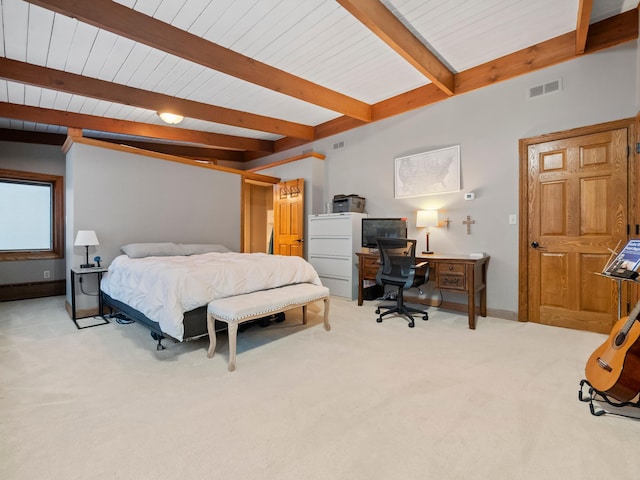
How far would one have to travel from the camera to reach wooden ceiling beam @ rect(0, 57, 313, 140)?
3.21 meters

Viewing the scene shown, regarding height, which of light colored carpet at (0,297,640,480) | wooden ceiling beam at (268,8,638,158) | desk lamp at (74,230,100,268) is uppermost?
wooden ceiling beam at (268,8,638,158)

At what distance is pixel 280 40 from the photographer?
3.03 m

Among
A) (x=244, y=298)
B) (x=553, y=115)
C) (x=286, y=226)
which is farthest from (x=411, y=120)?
(x=244, y=298)

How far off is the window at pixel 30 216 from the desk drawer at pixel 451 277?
20.0 ft

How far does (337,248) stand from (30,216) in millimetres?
5169

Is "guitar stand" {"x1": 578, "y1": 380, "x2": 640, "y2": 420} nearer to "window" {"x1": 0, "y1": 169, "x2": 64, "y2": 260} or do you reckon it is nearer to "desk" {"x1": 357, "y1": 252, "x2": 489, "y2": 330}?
"desk" {"x1": 357, "y1": 252, "x2": 489, "y2": 330}

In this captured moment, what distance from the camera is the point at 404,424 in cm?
164

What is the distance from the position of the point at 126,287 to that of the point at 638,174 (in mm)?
5044

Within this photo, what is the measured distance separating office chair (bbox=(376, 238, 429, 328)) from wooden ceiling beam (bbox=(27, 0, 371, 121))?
85.6 inches

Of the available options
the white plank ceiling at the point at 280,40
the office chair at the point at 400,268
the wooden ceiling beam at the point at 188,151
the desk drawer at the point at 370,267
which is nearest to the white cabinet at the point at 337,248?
the desk drawer at the point at 370,267

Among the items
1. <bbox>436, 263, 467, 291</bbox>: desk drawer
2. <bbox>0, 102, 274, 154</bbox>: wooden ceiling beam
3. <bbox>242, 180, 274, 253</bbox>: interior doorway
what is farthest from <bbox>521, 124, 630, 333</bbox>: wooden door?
<bbox>242, 180, 274, 253</bbox>: interior doorway

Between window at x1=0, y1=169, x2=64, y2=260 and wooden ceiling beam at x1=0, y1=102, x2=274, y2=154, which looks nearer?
wooden ceiling beam at x1=0, y1=102, x2=274, y2=154

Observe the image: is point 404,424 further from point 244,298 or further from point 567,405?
point 244,298

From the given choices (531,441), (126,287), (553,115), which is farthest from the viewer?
(553,115)
